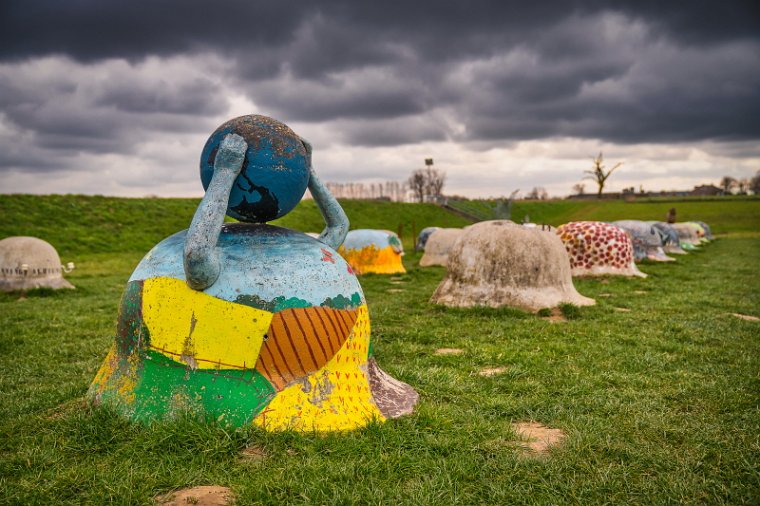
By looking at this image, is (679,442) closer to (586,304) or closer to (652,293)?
(586,304)

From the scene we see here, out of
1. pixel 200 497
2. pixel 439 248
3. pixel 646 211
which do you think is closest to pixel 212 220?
pixel 200 497

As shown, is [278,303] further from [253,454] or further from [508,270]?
[508,270]

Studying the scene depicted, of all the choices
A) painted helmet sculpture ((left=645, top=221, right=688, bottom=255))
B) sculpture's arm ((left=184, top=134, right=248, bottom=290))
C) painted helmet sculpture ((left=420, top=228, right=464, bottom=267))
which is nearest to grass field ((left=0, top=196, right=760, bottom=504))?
sculpture's arm ((left=184, top=134, right=248, bottom=290))

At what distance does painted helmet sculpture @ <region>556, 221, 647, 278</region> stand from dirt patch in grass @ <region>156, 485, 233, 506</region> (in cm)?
1188

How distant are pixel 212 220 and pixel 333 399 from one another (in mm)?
1396

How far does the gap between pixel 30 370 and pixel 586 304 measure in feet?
25.1

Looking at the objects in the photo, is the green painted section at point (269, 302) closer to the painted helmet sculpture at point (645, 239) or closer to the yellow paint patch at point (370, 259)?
the yellow paint patch at point (370, 259)

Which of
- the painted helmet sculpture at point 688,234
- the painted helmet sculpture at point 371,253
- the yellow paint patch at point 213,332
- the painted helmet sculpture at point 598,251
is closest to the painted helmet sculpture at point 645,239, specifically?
the painted helmet sculpture at point 598,251

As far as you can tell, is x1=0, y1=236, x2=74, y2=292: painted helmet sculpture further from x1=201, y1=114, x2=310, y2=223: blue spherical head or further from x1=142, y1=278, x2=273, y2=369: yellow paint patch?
x1=142, y1=278, x2=273, y2=369: yellow paint patch

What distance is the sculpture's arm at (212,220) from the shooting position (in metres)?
3.24

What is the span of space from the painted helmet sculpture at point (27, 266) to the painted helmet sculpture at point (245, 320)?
9.52 meters

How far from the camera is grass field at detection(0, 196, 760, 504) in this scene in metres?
2.80

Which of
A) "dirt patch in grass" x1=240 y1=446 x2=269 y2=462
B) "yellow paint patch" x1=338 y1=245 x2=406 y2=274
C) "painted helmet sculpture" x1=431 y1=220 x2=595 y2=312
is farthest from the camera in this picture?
"yellow paint patch" x1=338 y1=245 x2=406 y2=274

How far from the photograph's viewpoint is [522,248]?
848 centimetres
